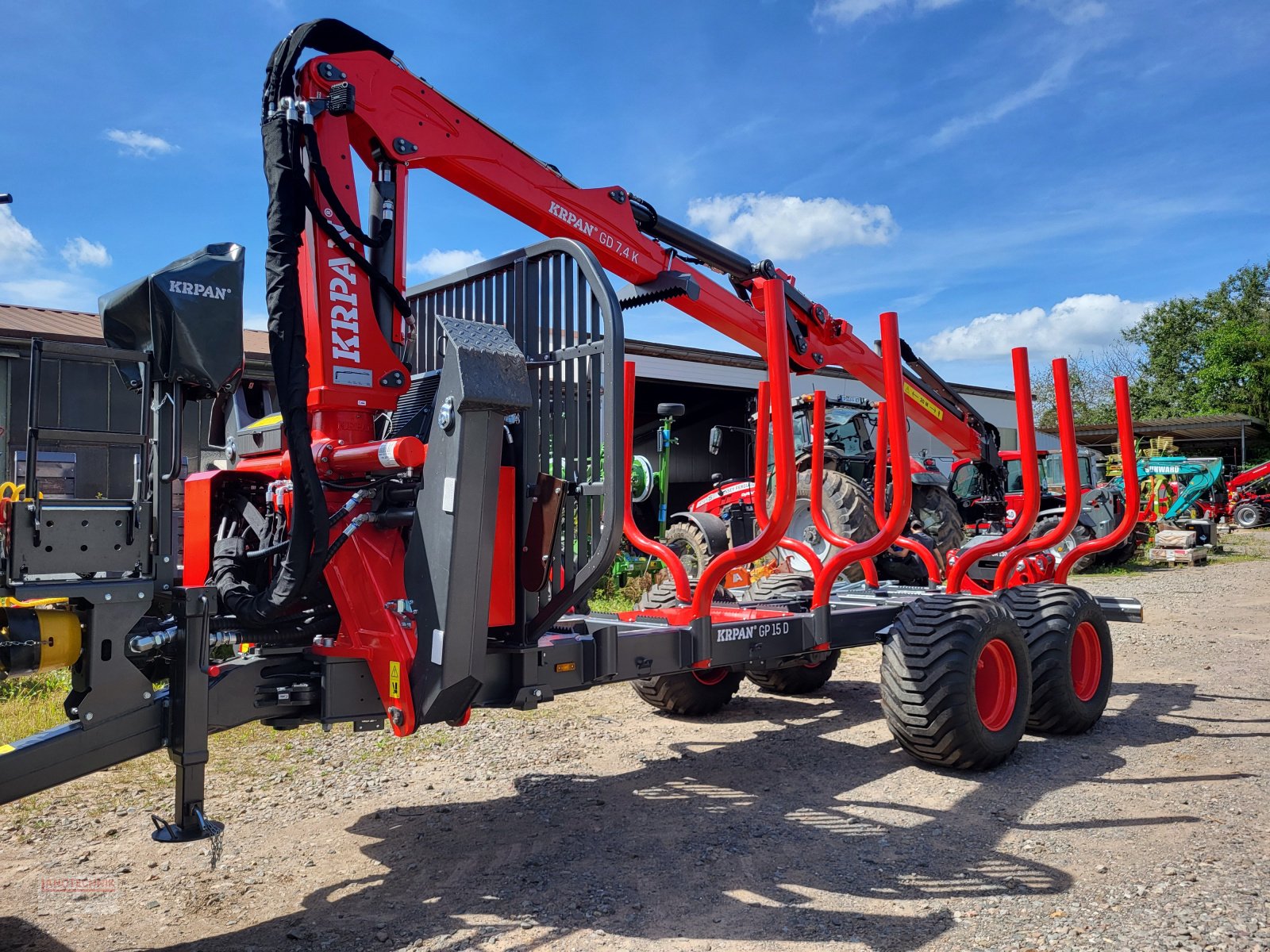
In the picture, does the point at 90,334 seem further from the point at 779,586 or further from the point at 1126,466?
the point at 1126,466

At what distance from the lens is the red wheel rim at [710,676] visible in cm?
654

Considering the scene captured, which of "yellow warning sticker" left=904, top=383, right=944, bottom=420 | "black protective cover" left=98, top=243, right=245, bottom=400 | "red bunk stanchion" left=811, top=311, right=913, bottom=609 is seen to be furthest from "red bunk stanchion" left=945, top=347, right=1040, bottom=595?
"black protective cover" left=98, top=243, right=245, bottom=400

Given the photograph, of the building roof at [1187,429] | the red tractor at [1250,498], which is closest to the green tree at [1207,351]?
the building roof at [1187,429]

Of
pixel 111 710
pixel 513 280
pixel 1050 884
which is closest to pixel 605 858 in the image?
pixel 1050 884

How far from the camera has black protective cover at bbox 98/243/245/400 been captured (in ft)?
10.5

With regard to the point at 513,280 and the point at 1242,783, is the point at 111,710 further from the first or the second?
the point at 1242,783

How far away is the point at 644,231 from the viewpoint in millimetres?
6047

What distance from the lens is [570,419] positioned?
3.94 m

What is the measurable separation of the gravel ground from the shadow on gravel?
0.05 ft

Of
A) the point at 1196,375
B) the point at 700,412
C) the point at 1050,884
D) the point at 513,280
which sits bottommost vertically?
the point at 1050,884

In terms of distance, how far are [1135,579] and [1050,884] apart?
13.4 meters

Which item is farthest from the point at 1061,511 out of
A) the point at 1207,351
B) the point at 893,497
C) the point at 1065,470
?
the point at 1207,351

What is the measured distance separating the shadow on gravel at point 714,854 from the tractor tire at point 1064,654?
0.61 ft

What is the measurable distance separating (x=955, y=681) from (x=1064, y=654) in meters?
1.20
